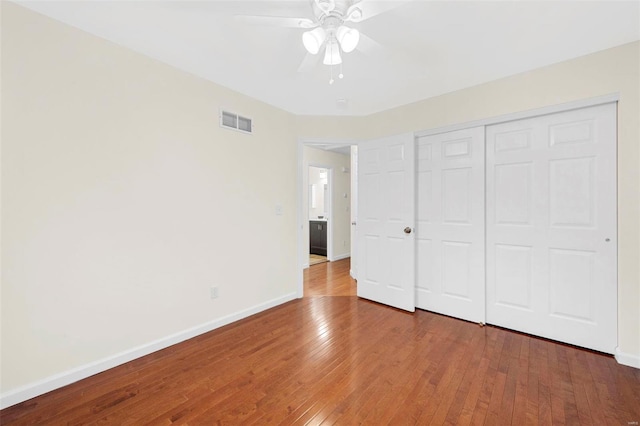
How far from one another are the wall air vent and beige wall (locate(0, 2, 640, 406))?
3.4 inches

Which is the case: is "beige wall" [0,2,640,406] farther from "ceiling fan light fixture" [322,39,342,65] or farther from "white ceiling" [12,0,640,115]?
"ceiling fan light fixture" [322,39,342,65]

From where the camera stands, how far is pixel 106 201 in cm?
204

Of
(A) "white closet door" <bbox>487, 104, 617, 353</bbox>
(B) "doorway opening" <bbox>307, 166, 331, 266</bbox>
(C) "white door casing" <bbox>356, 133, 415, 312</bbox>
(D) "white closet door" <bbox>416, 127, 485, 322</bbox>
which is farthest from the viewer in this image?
(B) "doorway opening" <bbox>307, 166, 331, 266</bbox>

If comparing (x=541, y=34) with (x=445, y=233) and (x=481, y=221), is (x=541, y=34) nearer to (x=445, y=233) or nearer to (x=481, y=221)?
(x=481, y=221)

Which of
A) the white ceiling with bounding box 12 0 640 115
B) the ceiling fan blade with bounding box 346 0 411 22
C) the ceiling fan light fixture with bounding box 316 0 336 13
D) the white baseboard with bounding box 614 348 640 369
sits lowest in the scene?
the white baseboard with bounding box 614 348 640 369

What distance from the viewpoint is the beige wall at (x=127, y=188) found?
171cm

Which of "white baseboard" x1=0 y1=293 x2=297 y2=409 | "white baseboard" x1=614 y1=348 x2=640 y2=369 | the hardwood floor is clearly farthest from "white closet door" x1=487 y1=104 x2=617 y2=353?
"white baseboard" x1=0 y1=293 x2=297 y2=409

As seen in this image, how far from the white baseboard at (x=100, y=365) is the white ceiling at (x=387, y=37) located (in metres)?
2.40

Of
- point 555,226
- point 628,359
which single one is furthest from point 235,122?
point 628,359

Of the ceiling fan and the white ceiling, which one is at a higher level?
the white ceiling

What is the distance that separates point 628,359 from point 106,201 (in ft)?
13.4

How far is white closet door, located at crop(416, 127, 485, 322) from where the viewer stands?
2.78m

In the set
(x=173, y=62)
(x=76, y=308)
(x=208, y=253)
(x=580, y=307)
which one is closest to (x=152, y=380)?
(x=76, y=308)

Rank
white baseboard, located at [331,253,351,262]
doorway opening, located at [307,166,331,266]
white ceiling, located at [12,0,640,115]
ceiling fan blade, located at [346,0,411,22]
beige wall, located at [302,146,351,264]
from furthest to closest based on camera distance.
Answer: doorway opening, located at [307,166,331,266]
white baseboard, located at [331,253,351,262]
beige wall, located at [302,146,351,264]
white ceiling, located at [12,0,640,115]
ceiling fan blade, located at [346,0,411,22]
